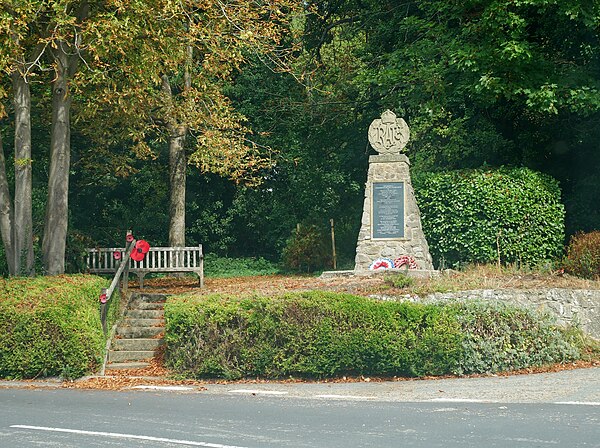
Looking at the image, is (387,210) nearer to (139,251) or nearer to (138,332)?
(139,251)

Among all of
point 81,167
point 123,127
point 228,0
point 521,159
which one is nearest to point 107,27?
point 228,0

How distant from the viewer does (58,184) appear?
69.5 ft

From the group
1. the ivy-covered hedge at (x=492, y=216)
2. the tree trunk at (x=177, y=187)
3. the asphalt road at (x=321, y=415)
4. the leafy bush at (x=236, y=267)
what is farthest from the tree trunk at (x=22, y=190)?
the leafy bush at (x=236, y=267)

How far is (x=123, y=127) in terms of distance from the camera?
1051 inches

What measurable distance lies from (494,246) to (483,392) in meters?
10.6

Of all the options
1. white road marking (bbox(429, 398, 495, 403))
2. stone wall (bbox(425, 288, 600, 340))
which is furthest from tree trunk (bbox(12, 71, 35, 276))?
white road marking (bbox(429, 398, 495, 403))

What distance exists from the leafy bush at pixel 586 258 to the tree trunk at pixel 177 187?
13901 millimetres

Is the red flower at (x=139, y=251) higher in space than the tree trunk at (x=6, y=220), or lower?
lower

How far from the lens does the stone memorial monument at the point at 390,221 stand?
2325cm

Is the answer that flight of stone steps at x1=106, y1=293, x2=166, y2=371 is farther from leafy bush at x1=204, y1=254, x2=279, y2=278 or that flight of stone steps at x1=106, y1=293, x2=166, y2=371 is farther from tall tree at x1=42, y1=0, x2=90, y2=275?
leafy bush at x1=204, y1=254, x2=279, y2=278

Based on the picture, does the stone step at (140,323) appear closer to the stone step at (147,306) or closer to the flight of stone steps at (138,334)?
the flight of stone steps at (138,334)

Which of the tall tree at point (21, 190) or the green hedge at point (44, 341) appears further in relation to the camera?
the tall tree at point (21, 190)

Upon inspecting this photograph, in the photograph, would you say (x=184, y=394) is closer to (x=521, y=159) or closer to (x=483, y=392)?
(x=483, y=392)

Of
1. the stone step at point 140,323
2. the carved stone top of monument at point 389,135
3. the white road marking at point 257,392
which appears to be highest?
the carved stone top of monument at point 389,135
